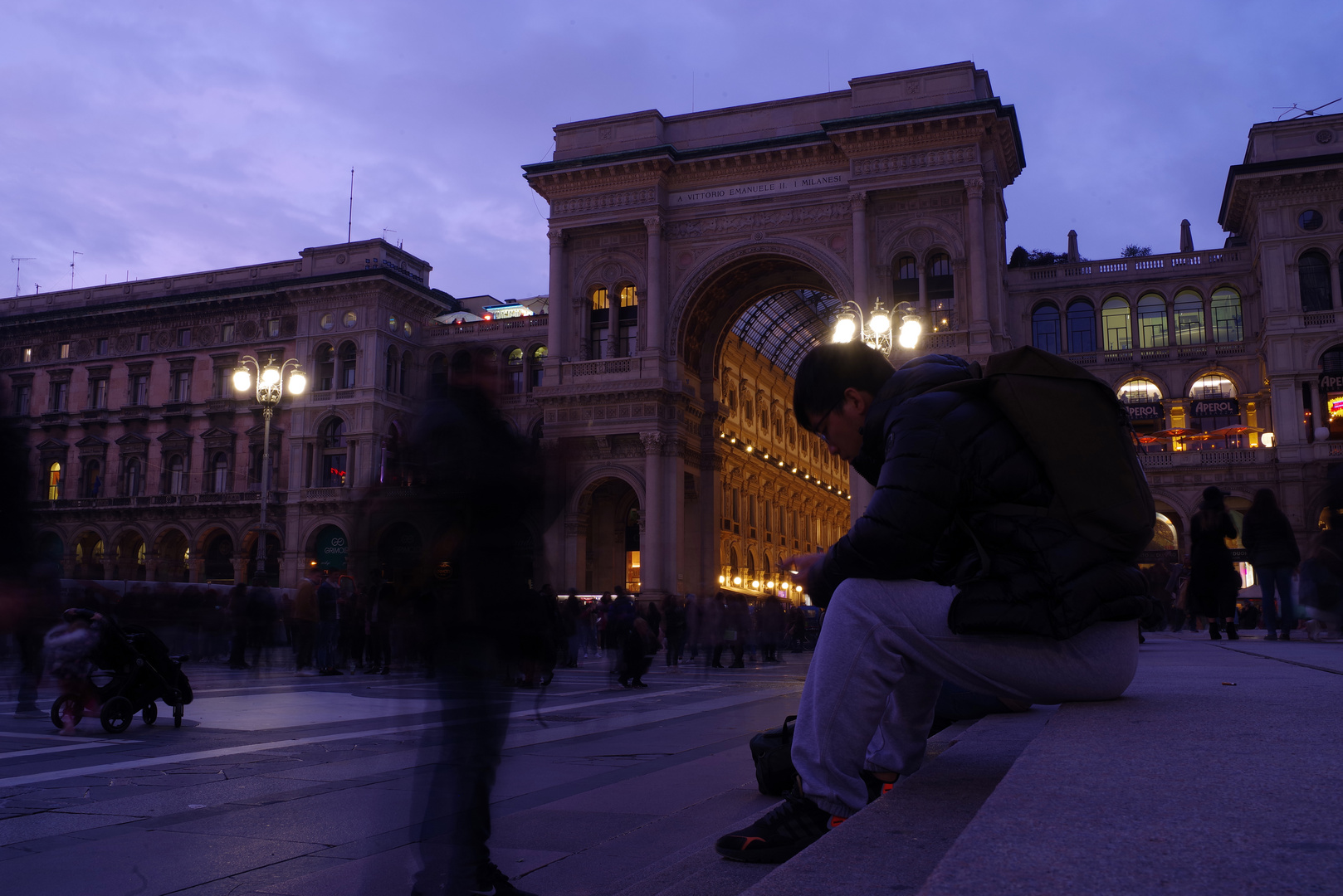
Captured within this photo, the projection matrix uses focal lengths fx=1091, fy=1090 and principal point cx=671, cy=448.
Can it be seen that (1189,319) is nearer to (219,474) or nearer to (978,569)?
(219,474)

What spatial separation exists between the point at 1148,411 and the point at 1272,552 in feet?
114

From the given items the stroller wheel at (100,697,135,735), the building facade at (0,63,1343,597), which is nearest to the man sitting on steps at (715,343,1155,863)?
the stroller wheel at (100,697,135,735)

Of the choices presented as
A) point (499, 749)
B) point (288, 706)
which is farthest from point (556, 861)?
point (288, 706)

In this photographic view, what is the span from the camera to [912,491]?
2674 millimetres

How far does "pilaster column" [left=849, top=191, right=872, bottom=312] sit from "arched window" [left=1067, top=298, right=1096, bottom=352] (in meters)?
13.2

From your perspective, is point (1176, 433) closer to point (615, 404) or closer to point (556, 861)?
point (615, 404)

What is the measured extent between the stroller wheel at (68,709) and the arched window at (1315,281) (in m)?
43.7

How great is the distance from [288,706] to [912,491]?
9073mm

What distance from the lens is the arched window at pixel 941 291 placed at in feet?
123

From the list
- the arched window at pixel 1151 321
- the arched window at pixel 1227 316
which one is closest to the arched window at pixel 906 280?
the arched window at pixel 1151 321

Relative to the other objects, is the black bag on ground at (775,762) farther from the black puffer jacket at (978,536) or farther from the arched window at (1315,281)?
the arched window at (1315,281)

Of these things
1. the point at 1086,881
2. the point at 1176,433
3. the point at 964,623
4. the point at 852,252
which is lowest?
the point at 1086,881

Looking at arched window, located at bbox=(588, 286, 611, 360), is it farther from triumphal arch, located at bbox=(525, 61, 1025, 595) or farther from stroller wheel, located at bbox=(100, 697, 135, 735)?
stroller wheel, located at bbox=(100, 697, 135, 735)

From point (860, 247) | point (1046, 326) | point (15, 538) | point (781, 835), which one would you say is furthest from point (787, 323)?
point (781, 835)
